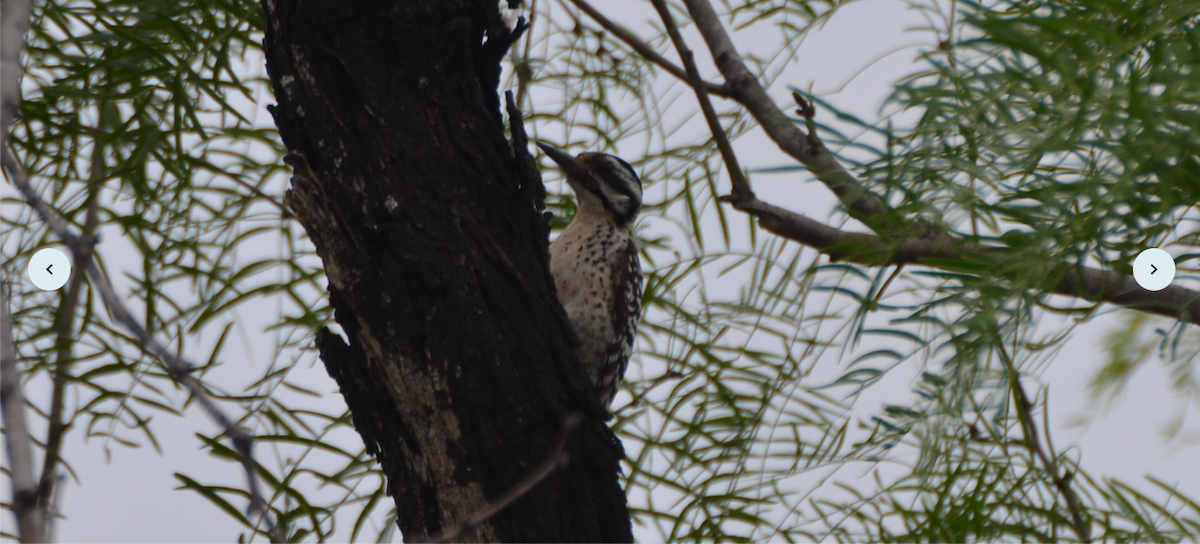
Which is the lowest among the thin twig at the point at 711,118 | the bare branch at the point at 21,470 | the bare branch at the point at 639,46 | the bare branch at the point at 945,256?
the bare branch at the point at 21,470

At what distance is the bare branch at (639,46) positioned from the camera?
2.36 metres

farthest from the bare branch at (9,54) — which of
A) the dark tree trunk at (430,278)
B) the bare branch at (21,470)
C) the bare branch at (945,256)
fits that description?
the bare branch at (945,256)

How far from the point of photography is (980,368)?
117 centimetres

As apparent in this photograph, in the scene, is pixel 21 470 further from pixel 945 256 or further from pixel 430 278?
pixel 945 256

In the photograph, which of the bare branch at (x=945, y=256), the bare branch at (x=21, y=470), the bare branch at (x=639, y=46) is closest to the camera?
the bare branch at (x=21, y=470)

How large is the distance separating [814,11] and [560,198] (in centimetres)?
76

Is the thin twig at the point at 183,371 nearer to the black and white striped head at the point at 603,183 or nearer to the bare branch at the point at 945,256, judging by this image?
the bare branch at the point at 945,256

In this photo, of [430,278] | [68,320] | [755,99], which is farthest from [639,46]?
[68,320]

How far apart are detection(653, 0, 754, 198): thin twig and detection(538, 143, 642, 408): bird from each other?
1.98 ft

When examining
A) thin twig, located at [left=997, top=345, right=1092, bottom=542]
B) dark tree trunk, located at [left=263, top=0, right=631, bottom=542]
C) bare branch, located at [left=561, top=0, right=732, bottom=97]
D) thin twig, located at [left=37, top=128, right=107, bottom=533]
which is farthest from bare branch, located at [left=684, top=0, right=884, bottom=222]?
thin twig, located at [left=37, top=128, right=107, bottom=533]

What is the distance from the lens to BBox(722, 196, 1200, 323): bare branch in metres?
1.38

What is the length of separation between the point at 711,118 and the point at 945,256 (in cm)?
52

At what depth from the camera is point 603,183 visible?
10.1 feet

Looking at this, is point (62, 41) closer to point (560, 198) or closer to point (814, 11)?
point (560, 198)
